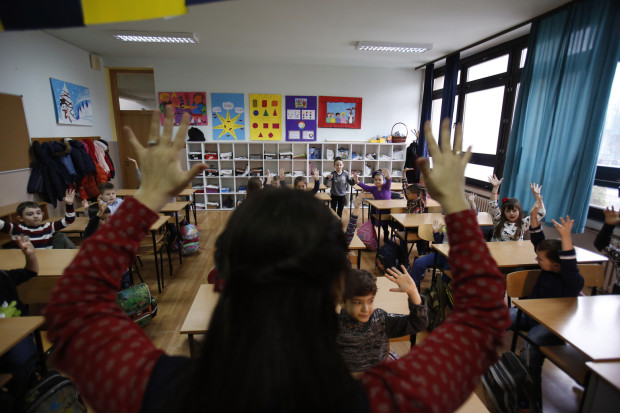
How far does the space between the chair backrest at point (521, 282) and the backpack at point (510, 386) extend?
27.1 inches

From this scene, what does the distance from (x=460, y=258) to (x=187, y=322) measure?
5.20 feet

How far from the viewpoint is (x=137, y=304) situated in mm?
2568

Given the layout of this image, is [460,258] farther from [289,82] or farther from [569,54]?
[289,82]

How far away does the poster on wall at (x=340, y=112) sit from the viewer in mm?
6926

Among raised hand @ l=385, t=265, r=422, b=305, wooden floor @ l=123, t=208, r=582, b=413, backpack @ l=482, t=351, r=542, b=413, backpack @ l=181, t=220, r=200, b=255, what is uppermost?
raised hand @ l=385, t=265, r=422, b=305

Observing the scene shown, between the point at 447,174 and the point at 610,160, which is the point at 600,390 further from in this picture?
the point at 610,160

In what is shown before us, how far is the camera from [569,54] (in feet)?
10.9

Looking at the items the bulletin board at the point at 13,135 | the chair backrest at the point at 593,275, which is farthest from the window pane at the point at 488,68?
the bulletin board at the point at 13,135

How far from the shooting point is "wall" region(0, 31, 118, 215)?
3.88 metres

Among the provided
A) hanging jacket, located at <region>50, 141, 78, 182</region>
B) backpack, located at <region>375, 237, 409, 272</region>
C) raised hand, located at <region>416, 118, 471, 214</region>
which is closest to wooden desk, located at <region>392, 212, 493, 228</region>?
backpack, located at <region>375, 237, 409, 272</region>

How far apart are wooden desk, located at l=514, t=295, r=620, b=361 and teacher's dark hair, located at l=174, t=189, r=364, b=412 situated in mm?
1700

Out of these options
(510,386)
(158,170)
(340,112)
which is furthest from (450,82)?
(158,170)

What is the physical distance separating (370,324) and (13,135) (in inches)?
197

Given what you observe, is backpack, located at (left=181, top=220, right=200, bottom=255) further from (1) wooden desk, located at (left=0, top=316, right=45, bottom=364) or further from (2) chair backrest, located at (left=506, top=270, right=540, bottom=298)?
(2) chair backrest, located at (left=506, top=270, right=540, bottom=298)
